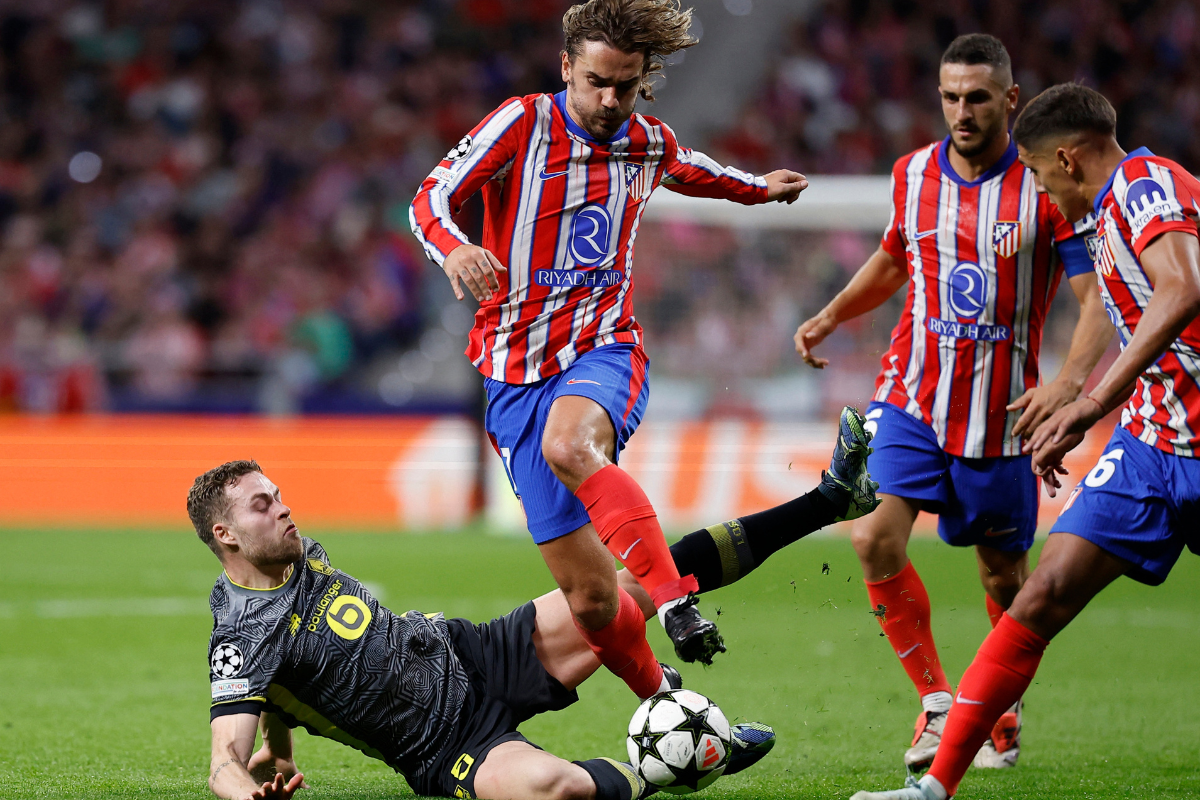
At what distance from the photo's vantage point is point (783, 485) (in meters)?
11.3

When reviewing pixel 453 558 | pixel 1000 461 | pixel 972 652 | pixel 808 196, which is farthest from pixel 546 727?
pixel 808 196

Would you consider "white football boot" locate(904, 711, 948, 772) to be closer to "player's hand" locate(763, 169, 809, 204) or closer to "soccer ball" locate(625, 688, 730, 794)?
"soccer ball" locate(625, 688, 730, 794)

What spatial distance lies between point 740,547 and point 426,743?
118cm

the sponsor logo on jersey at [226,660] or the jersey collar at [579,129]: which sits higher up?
the jersey collar at [579,129]

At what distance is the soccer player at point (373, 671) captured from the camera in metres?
3.70

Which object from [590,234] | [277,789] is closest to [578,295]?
[590,234]

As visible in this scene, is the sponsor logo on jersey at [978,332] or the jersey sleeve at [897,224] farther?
the jersey sleeve at [897,224]

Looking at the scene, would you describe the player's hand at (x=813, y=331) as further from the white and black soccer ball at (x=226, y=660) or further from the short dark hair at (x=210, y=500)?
the white and black soccer ball at (x=226, y=660)

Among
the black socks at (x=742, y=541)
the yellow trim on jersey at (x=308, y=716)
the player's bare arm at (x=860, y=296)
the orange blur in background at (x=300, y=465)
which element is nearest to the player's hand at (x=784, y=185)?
the player's bare arm at (x=860, y=296)

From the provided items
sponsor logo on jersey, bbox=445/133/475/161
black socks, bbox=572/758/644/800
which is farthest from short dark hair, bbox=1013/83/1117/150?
black socks, bbox=572/758/644/800

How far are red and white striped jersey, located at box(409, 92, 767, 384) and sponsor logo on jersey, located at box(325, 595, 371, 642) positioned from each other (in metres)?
0.86

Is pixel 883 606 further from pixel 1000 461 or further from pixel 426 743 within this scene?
pixel 426 743

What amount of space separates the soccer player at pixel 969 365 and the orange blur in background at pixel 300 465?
6711 mm

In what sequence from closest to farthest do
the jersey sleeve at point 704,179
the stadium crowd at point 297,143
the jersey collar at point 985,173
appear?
the jersey sleeve at point 704,179 < the jersey collar at point 985,173 < the stadium crowd at point 297,143
